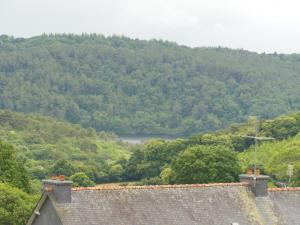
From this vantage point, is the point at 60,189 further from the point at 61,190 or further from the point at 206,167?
the point at 206,167

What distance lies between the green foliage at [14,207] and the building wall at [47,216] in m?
24.6

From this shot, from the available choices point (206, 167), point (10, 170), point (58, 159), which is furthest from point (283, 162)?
point (58, 159)

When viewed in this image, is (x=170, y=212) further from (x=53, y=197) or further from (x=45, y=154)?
(x=45, y=154)

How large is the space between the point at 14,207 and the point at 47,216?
27.2m

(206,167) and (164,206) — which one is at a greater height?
(164,206)

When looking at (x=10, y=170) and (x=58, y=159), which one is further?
(x=58, y=159)

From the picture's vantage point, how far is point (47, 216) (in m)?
43.1

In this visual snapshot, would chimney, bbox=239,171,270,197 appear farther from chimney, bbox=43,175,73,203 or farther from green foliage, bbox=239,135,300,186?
green foliage, bbox=239,135,300,186

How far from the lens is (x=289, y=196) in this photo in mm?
49406

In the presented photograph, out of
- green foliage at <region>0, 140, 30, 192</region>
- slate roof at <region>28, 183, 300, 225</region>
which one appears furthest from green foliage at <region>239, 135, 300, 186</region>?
slate roof at <region>28, 183, 300, 225</region>

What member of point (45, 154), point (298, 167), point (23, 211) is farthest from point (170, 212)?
point (45, 154)

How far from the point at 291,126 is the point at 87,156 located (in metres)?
56.2

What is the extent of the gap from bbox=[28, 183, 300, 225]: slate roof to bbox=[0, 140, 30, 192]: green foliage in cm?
4071

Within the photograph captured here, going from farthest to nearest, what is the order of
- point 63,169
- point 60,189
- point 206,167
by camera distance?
point 63,169
point 206,167
point 60,189
